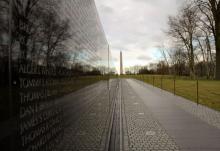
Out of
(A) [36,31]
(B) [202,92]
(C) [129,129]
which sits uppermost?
(A) [36,31]

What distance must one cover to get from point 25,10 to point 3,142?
0.66 m

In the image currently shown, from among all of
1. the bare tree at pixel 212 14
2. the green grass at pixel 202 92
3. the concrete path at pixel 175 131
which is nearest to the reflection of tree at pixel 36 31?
the concrete path at pixel 175 131

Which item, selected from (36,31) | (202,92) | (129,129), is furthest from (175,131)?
(202,92)

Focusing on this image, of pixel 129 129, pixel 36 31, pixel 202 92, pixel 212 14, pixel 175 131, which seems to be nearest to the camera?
pixel 36 31

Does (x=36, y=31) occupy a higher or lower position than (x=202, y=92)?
higher

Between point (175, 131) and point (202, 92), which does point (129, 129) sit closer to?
point (175, 131)

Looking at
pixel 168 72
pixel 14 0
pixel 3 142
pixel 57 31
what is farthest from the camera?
pixel 168 72

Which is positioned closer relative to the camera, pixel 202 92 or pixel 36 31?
pixel 36 31

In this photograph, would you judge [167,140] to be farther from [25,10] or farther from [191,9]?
[191,9]

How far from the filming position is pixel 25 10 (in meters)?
1.61

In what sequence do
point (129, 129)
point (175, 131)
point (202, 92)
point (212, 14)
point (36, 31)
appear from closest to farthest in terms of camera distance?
point (36, 31) → point (175, 131) → point (129, 129) → point (202, 92) → point (212, 14)

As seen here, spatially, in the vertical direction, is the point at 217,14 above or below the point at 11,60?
above

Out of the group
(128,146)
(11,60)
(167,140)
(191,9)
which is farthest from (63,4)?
(191,9)

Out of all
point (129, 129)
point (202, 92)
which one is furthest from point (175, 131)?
point (202, 92)
